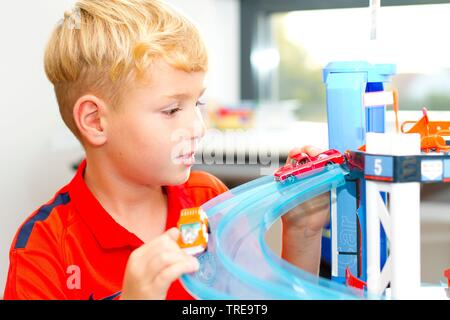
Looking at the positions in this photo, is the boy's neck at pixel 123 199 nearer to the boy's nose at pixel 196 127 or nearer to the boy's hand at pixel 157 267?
the boy's nose at pixel 196 127

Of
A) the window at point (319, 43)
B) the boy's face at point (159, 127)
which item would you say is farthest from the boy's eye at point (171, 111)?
the window at point (319, 43)

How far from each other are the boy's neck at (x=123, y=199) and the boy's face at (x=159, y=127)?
0.12ft

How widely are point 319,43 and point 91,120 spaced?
1453mm

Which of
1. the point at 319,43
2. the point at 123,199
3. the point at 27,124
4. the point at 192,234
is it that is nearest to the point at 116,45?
the point at 123,199

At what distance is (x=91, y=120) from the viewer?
757 millimetres

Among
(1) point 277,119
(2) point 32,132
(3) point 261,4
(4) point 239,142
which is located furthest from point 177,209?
(3) point 261,4

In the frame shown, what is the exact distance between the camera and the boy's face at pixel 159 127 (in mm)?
684

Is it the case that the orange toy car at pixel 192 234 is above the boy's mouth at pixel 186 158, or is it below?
below

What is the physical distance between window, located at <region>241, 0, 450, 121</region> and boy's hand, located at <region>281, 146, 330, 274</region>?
1.09 meters

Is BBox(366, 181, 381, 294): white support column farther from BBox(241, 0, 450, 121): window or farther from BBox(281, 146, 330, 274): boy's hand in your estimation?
BBox(241, 0, 450, 121): window

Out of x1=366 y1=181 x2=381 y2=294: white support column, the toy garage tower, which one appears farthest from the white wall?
x1=366 y1=181 x2=381 y2=294: white support column

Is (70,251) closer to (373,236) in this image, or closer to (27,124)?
(373,236)

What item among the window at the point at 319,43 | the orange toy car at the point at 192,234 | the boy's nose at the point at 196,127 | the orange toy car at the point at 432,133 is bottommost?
the orange toy car at the point at 192,234

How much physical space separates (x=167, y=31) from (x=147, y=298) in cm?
34
